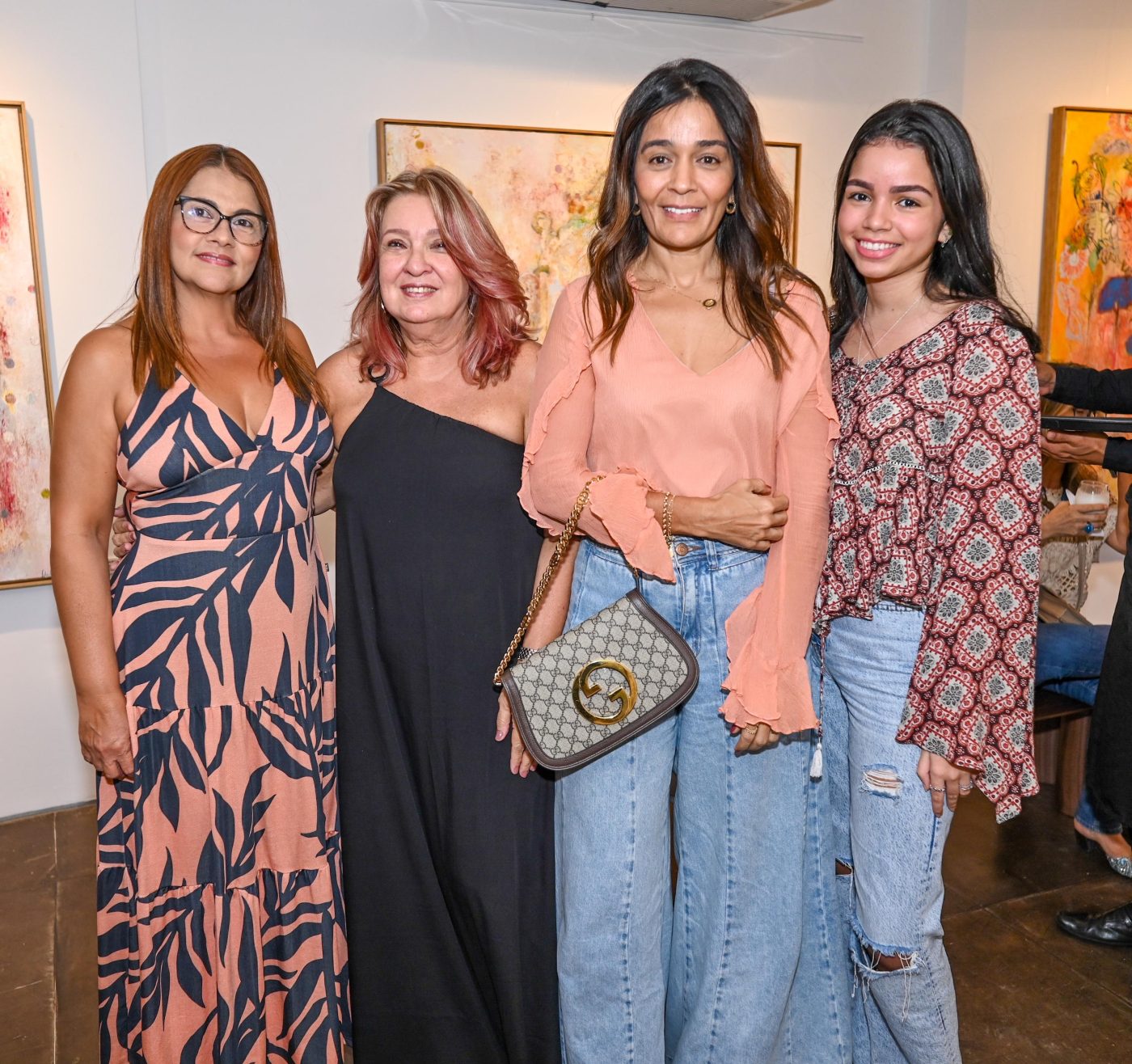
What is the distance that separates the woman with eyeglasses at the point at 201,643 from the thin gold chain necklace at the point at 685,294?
30.5 inches

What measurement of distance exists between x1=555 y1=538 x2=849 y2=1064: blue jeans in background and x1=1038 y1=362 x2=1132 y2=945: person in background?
129 cm

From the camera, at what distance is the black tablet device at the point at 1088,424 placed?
2611 mm

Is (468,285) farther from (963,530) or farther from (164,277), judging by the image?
(963,530)

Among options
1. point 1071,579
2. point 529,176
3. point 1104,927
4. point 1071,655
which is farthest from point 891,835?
point 529,176

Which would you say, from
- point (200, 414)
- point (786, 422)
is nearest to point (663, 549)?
point (786, 422)

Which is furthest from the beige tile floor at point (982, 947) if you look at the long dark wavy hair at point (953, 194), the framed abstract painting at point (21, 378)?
the long dark wavy hair at point (953, 194)

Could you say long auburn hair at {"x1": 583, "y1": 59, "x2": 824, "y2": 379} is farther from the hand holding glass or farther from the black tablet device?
the hand holding glass

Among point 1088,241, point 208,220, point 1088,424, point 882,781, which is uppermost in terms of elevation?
point 1088,241

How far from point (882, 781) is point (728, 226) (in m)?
1.10

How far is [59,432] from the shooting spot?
2113mm

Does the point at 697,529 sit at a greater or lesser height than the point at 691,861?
greater

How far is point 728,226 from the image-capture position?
2051 millimetres

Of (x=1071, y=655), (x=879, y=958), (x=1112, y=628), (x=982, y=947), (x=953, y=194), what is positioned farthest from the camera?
(x=1071, y=655)

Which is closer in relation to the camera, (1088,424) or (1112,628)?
(1088,424)
